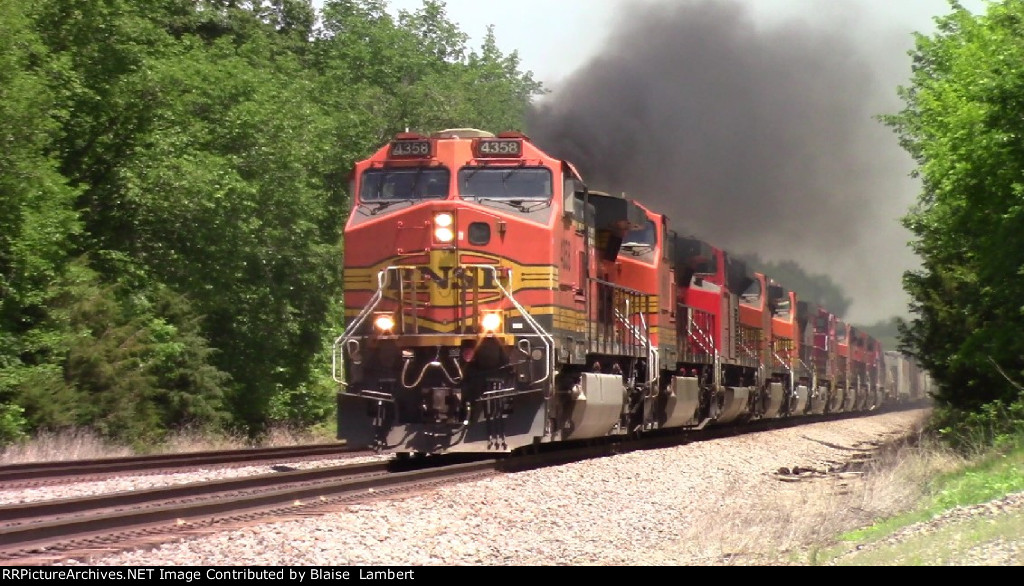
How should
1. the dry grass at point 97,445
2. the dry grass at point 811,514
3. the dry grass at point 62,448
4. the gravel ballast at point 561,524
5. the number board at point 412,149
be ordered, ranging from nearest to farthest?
the gravel ballast at point 561,524 → the dry grass at point 811,514 → the number board at point 412,149 → the dry grass at point 62,448 → the dry grass at point 97,445

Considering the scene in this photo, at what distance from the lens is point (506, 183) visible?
17.4 metres

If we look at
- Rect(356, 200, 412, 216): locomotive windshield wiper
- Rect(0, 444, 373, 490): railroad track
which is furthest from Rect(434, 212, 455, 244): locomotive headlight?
Rect(0, 444, 373, 490): railroad track

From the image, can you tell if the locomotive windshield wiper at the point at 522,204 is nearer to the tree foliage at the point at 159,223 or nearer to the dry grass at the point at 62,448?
the dry grass at the point at 62,448

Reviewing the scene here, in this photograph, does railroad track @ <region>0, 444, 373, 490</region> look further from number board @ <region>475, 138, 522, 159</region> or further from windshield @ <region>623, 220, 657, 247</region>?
windshield @ <region>623, 220, 657, 247</region>

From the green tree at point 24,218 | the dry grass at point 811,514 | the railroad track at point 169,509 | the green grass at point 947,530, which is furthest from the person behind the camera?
the green tree at point 24,218

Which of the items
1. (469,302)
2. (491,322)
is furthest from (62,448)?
(491,322)

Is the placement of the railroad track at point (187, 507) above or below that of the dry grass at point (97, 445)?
below

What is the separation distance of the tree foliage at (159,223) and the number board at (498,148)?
8.77 metres

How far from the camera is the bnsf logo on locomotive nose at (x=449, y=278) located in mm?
16672

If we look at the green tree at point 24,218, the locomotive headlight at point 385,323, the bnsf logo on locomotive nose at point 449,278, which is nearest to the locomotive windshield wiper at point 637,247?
the bnsf logo on locomotive nose at point 449,278

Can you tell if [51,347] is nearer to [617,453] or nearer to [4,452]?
[4,452]

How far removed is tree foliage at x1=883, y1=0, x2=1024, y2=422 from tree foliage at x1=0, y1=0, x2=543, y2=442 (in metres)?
14.9

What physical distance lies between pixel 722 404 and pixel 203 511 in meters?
19.7

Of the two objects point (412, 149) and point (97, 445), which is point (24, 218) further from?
point (412, 149)
